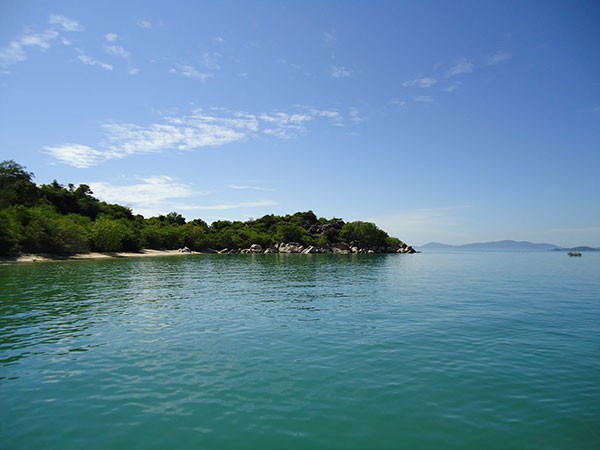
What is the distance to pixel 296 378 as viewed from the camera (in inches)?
535

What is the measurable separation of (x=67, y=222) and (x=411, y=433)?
110565 millimetres

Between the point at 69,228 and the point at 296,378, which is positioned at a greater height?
the point at 69,228

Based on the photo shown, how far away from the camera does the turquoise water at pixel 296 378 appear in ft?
31.7

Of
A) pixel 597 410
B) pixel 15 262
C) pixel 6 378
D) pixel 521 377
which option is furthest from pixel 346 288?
pixel 15 262

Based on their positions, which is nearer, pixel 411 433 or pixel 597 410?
pixel 411 433

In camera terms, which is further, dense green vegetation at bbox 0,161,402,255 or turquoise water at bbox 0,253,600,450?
dense green vegetation at bbox 0,161,402,255

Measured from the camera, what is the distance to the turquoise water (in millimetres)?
9648

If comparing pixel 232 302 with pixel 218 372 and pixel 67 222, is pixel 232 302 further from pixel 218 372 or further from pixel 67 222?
pixel 67 222

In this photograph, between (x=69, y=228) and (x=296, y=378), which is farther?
(x=69, y=228)

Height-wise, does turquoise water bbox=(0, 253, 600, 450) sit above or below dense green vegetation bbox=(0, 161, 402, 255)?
below

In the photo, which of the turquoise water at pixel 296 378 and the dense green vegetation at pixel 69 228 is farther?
the dense green vegetation at pixel 69 228

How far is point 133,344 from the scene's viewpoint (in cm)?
1806

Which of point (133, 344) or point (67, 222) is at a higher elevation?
point (67, 222)

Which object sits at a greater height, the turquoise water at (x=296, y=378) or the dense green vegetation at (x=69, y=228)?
the dense green vegetation at (x=69, y=228)
